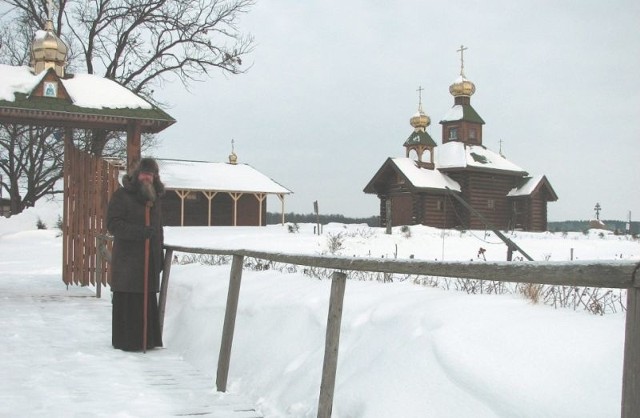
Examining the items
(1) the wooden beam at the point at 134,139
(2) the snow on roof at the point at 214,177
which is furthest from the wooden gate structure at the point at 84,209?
(2) the snow on roof at the point at 214,177

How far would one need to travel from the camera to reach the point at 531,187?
38156 millimetres

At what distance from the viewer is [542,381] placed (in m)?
2.40

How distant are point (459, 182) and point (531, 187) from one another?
5076 millimetres

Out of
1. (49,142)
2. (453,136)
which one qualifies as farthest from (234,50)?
(453,136)

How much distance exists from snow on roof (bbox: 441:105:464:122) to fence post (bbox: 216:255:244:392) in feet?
115

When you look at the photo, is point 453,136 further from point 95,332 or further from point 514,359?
point 514,359

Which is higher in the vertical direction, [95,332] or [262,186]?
[262,186]

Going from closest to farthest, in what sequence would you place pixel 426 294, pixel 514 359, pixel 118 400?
pixel 514 359 → pixel 426 294 → pixel 118 400

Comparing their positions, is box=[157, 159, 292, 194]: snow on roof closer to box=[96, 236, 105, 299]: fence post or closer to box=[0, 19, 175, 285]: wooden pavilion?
box=[0, 19, 175, 285]: wooden pavilion

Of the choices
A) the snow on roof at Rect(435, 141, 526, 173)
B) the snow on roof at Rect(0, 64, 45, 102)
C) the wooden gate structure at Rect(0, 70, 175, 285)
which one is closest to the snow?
the wooden gate structure at Rect(0, 70, 175, 285)

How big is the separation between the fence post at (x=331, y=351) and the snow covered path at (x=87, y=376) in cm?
84

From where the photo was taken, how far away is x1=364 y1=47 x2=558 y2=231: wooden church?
3478 centimetres

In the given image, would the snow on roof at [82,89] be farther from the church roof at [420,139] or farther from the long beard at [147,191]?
the church roof at [420,139]

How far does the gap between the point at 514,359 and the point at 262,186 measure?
33.2 m
